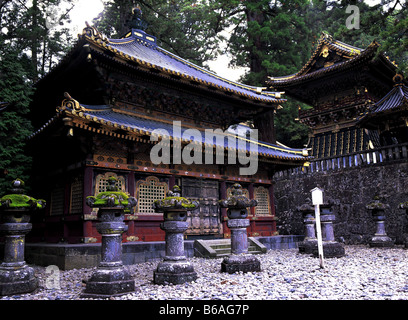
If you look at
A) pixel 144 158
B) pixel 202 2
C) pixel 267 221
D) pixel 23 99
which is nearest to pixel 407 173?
pixel 267 221

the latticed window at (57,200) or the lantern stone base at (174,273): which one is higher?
the latticed window at (57,200)

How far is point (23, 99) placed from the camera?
11461mm

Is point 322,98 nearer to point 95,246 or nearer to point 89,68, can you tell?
point 89,68

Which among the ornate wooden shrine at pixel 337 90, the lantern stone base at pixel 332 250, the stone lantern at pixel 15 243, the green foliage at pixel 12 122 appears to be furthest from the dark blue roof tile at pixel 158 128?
the ornate wooden shrine at pixel 337 90

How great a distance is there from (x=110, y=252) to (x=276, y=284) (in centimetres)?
309

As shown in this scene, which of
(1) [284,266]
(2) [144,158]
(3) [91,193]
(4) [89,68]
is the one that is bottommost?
(1) [284,266]

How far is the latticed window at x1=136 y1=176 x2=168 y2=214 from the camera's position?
11.6 m

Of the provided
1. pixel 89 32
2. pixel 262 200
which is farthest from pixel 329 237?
pixel 89 32

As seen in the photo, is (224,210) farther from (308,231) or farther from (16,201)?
(16,201)

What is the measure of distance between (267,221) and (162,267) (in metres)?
9.78

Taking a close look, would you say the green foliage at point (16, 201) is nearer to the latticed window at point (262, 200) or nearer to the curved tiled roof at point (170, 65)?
the curved tiled roof at point (170, 65)

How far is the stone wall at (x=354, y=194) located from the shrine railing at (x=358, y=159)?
0.08 metres

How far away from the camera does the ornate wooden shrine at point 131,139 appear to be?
1041 cm

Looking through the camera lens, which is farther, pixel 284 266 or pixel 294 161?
pixel 294 161
